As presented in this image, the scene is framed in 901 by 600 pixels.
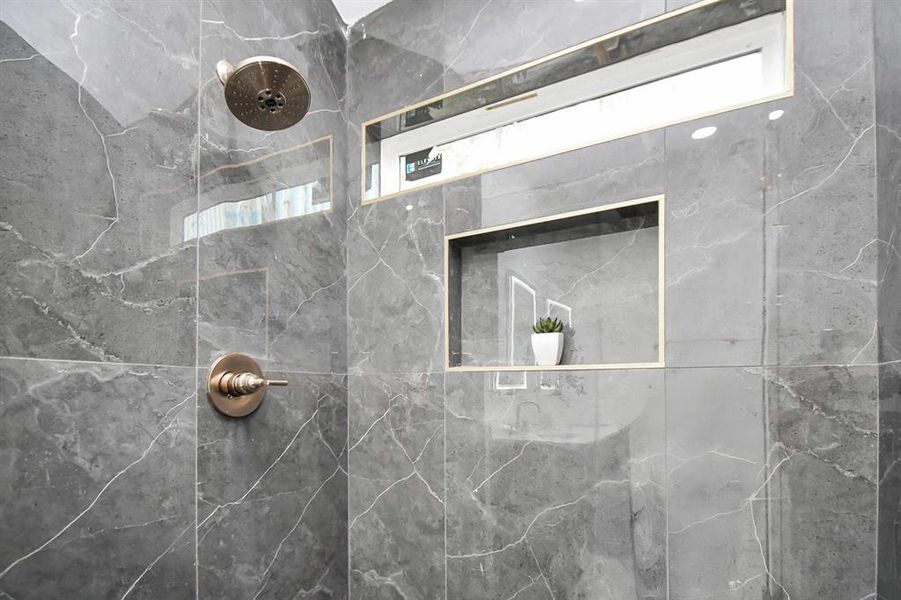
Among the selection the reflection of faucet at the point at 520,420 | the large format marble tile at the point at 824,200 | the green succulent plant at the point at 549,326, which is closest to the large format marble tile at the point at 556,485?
the reflection of faucet at the point at 520,420

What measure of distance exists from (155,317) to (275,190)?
1.64 feet

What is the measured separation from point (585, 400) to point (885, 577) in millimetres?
644

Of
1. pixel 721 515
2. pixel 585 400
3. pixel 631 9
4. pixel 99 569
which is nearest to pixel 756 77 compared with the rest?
pixel 631 9

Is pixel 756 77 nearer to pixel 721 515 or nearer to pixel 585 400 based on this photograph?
pixel 585 400

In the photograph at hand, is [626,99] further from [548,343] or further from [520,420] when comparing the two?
[520,420]

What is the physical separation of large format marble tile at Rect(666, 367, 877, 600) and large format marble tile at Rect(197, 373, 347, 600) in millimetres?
942

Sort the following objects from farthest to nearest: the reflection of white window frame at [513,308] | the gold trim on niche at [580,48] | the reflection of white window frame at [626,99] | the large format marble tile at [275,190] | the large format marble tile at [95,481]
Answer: the reflection of white window frame at [513,308] < the large format marble tile at [275,190] < the reflection of white window frame at [626,99] < the gold trim on niche at [580,48] < the large format marble tile at [95,481]

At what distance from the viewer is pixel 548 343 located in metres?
1.50

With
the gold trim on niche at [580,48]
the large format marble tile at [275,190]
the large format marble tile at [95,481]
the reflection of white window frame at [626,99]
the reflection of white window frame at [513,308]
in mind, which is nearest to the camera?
the large format marble tile at [95,481]

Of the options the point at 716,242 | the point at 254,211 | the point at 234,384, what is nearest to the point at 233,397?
the point at 234,384

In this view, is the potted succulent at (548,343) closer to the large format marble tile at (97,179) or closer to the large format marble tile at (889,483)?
the large format marble tile at (889,483)

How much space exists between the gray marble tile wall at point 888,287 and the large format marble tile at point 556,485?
1.32 ft

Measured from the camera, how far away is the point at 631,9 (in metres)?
1.43

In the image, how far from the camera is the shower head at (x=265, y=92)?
4.16 feet
